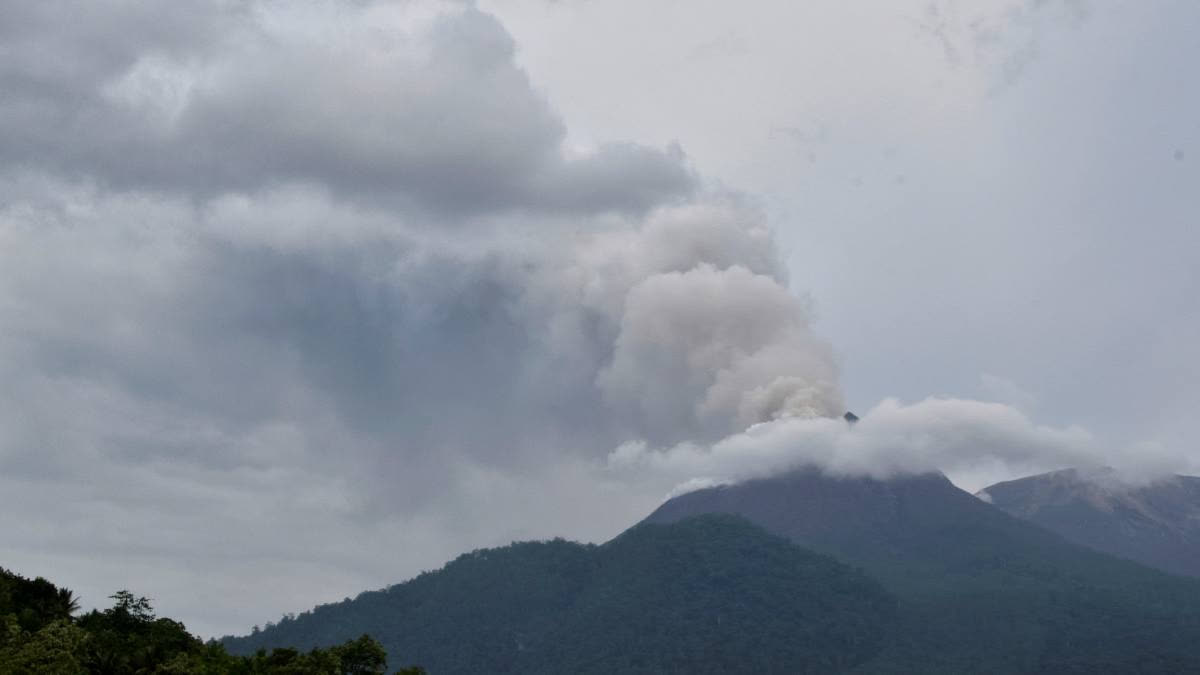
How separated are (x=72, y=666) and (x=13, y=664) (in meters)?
3.10

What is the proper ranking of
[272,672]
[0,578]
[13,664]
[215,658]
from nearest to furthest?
1. [13,664]
2. [272,672]
3. [215,658]
4. [0,578]

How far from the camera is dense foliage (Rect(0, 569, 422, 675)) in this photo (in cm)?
5809

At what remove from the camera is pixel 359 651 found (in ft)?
234

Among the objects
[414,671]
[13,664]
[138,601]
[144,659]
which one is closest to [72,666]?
[13,664]

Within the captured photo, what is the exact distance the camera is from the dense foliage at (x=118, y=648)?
5809cm

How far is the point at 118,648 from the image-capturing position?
71062mm

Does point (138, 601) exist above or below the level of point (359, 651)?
above

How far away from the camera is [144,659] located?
218 ft

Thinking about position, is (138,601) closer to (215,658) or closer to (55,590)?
(55,590)

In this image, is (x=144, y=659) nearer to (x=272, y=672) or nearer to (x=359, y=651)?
(x=272, y=672)

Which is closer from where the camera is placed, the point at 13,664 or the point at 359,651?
the point at 13,664

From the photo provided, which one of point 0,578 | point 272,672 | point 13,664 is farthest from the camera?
point 0,578

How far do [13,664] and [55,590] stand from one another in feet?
111

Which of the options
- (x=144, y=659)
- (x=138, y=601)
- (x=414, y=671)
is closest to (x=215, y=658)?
(x=144, y=659)
